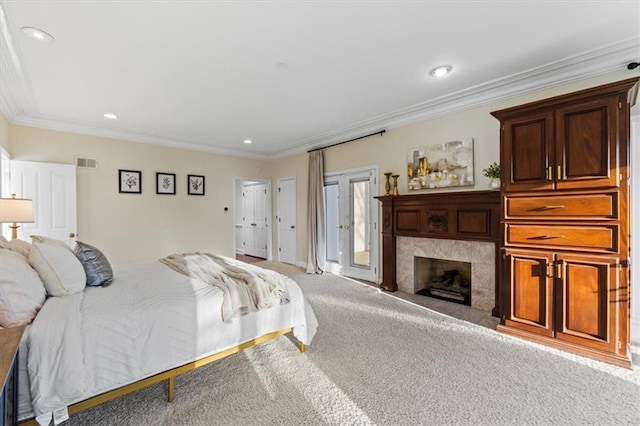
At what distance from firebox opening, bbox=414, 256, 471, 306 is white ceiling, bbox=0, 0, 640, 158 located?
211 cm

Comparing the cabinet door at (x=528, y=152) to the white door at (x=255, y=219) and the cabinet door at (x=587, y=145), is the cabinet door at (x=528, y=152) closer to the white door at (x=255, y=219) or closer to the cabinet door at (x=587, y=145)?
the cabinet door at (x=587, y=145)

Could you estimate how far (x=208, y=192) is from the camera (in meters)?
5.84

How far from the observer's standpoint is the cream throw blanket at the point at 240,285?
2.08 m

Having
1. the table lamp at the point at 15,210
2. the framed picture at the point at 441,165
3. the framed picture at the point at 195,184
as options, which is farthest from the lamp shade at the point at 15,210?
the framed picture at the point at 441,165

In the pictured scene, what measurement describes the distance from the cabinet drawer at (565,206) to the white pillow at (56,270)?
3.58 metres

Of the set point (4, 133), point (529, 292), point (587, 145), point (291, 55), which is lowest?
point (529, 292)

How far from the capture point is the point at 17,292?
158 cm

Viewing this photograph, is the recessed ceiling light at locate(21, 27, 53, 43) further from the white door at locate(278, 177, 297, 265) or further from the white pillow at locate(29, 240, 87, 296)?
the white door at locate(278, 177, 297, 265)

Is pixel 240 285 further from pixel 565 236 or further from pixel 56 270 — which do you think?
pixel 565 236

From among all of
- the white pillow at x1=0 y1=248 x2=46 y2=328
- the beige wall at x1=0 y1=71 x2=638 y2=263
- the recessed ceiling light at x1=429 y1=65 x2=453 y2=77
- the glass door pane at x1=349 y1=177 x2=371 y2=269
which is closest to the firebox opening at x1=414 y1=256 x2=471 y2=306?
the glass door pane at x1=349 y1=177 x2=371 y2=269

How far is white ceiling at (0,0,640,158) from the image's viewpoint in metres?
2.04

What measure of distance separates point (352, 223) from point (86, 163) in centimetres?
441

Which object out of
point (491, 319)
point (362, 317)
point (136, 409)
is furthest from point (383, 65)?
point (136, 409)

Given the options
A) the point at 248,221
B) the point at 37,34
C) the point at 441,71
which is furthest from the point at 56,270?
the point at 248,221
